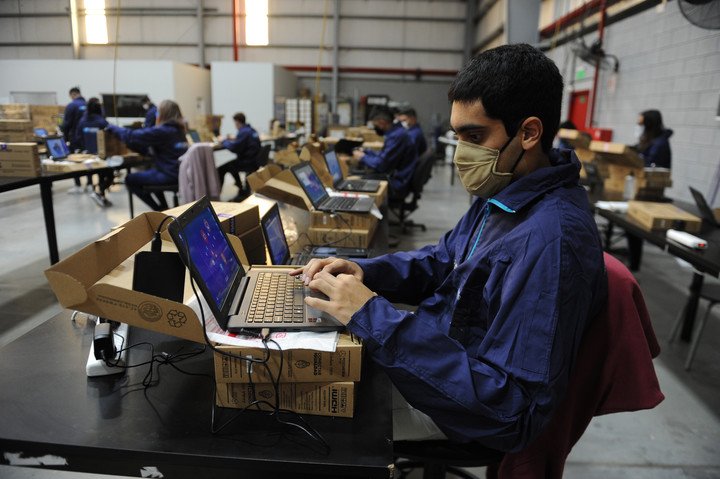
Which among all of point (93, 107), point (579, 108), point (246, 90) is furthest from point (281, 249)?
point (246, 90)

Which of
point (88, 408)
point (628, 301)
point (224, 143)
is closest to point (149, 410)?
point (88, 408)

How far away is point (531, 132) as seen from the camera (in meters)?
0.93

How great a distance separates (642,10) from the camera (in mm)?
5617

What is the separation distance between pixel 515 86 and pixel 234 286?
0.77m

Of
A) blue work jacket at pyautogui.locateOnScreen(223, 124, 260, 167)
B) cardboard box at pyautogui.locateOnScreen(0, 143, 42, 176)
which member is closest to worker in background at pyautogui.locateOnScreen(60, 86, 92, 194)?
blue work jacket at pyautogui.locateOnScreen(223, 124, 260, 167)

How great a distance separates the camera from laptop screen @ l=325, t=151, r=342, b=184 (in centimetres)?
369

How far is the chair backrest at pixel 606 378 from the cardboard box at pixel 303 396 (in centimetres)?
37

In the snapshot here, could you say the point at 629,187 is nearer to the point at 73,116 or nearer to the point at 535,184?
the point at 535,184

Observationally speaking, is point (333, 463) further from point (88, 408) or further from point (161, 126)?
point (161, 126)

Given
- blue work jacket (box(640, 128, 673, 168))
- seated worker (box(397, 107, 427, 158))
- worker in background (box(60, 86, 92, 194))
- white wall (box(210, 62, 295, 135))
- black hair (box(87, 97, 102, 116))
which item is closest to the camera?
blue work jacket (box(640, 128, 673, 168))

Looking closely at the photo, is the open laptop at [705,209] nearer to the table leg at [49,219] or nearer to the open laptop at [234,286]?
the open laptop at [234,286]

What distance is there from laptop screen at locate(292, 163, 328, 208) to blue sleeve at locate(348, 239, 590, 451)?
174 centimetres

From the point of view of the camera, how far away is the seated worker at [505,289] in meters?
0.77

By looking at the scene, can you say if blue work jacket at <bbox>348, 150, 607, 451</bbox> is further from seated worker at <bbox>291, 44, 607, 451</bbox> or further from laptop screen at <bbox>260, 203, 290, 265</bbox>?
laptop screen at <bbox>260, 203, 290, 265</bbox>
